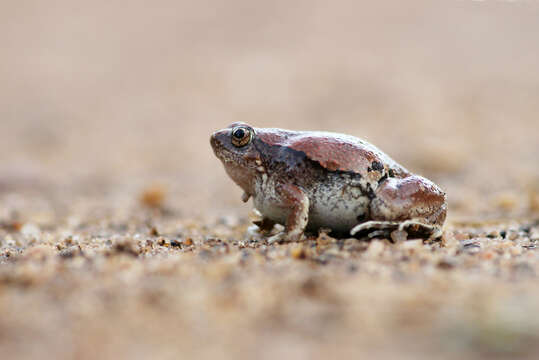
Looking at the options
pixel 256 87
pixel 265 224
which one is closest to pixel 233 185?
pixel 265 224

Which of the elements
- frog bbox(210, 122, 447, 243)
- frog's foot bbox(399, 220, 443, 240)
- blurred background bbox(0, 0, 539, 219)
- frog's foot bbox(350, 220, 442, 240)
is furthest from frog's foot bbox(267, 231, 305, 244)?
blurred background bbox(0, 0, 539, 219)

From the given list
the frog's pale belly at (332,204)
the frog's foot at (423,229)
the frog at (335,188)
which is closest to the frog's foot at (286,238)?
the frog at (335,188)

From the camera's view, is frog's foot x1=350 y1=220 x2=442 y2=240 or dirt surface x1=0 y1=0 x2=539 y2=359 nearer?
dirt surface x1=0 y1=0 x2=539 y2=359

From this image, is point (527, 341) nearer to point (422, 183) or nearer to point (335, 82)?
point (422, 183)

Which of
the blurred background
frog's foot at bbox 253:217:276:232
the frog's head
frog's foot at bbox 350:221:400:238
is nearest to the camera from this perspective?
frog's foot at bbox 350:221:400:238

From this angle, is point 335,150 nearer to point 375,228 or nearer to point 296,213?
point 296,213

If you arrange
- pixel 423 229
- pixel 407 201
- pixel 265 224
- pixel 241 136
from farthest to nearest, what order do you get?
pixel 265 224 < pixel 241 136 < pixel 423 229 < pixel 407 201

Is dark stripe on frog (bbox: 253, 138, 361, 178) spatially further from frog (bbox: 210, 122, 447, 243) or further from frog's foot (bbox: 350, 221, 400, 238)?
frog's foot (bbox: 350, 221, 400, 238)
